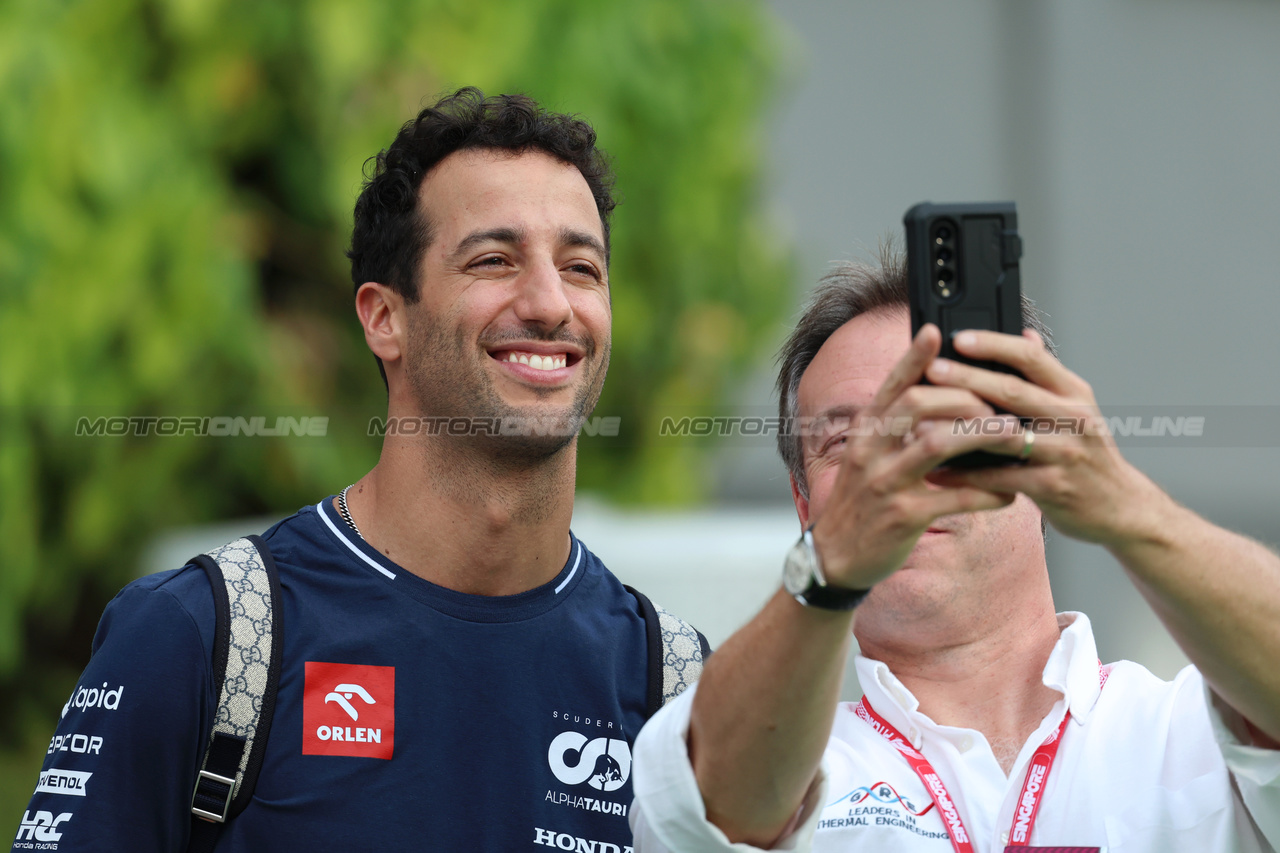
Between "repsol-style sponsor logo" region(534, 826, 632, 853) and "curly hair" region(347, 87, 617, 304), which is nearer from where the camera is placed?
"repsol-style sponsor logo" region(534, 826, 632, 853)

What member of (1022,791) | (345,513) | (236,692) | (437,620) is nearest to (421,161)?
(345,513)

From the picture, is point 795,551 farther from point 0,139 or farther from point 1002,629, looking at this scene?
point 0,139

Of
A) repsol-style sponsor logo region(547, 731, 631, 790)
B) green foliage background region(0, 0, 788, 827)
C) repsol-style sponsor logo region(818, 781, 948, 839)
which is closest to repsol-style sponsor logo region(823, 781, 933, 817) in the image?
repsol-style sponsor logo region(818, 781, 948, 839)

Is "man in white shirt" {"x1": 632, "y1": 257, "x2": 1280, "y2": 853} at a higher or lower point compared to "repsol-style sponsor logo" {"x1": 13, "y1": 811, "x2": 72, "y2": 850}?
higher

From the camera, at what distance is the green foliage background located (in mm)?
4102

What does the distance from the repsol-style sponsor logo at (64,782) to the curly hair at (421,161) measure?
119 centimetres

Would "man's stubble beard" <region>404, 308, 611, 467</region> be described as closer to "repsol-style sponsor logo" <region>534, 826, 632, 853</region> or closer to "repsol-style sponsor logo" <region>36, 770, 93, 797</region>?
"repsol-style sponsor logo" <region>534, 826, 632, 853</region>

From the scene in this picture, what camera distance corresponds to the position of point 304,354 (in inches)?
188

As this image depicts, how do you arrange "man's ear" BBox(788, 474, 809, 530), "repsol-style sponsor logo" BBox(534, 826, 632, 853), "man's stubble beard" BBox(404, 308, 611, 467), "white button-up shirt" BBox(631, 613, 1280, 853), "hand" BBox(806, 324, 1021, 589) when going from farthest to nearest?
1. "man's ear" BBox(788, 474, 809, 530)
2. "man's stubble beard" BBox(404, 308, 611, 467)
3. "repsol-style sponsor logo" BBox(534, 826, 632, 853)
4. "white button-up shirt" BBox(631, 613, 1280, 853)
5. "hand" BBox(806, 324, 1021, 589)

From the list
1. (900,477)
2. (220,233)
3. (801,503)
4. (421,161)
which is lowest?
(900,477)

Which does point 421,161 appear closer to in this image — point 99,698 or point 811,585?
point 99,698

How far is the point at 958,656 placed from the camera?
107 inches

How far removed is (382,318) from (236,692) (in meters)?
0.97

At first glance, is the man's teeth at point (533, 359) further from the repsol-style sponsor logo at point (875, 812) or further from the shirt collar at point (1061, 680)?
the repsol-style sponsor logo at point (875, 812)
